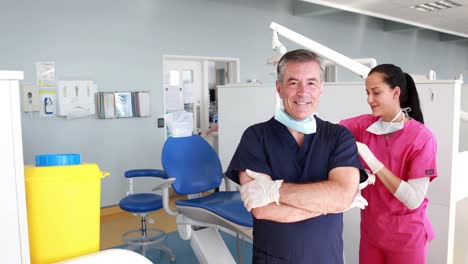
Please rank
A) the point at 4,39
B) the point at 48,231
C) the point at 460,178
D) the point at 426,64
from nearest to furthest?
the point at 48,231 < the point at 460,178 < the point at 4,39 < the point at 426,64

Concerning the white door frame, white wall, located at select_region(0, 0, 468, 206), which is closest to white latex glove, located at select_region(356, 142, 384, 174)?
white wall, located at select_region(0, 0, 468, 206)

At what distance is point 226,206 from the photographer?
1.97m

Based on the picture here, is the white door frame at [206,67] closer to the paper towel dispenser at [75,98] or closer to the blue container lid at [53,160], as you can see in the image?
the paper towel dispenser at [75,98]

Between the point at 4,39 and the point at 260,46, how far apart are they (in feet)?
11.4

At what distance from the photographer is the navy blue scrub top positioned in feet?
4.09

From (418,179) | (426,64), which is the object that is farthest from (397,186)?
(426,64)

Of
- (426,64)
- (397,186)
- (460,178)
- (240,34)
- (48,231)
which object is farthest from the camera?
(426,64)

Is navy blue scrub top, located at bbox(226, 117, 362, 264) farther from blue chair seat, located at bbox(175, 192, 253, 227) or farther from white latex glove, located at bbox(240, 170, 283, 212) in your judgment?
blue chair seat, located at bbox(175, 192, 253, 227)

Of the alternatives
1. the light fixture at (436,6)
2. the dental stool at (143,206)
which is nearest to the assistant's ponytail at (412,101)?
the dental stool at (143,206)

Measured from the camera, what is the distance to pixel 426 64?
9414 millimetres

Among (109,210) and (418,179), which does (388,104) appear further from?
(109,210)

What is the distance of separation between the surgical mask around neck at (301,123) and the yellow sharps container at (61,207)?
64 cm

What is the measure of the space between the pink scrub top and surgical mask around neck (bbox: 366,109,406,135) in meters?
0.02

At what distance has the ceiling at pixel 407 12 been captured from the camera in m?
6.05
